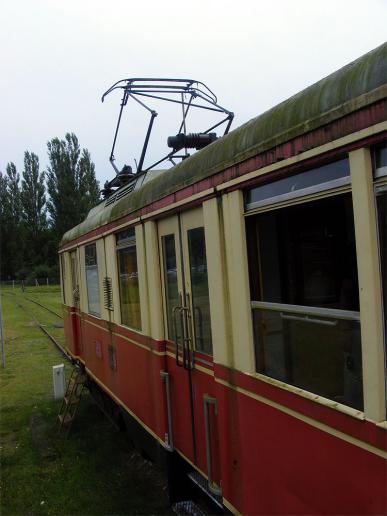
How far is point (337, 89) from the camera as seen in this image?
204 cm

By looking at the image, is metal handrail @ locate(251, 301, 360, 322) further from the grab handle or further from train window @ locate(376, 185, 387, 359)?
train window @ locate(376, 185, 387, 359)

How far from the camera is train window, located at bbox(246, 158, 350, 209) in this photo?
203 cm

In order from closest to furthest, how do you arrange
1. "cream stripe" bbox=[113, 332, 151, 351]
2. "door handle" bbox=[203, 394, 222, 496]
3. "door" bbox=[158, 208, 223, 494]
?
"door handle" bbox=[203, 394, 222, 496] < "door" bbox=[158, 208, 223, 494] < "cream stripe" bbox=[113, 332, 151, 351]

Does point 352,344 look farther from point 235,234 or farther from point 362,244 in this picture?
point 235,234

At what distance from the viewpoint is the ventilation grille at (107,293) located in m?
5.82

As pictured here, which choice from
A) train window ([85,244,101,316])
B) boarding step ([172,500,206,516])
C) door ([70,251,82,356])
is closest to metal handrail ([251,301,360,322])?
boarding step ([172,500,206,516])

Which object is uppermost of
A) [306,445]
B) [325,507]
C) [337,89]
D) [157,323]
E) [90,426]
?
[337,89]

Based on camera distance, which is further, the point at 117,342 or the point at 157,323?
the point at 117,342

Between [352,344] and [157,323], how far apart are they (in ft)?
7.97

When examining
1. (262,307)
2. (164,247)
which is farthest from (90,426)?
(262,307)

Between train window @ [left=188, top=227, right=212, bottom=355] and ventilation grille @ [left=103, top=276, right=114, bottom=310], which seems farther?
ventilation grille @ [left=103, top=276, right=114, bottom=310]

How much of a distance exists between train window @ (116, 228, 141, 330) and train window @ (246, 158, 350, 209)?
2.38m

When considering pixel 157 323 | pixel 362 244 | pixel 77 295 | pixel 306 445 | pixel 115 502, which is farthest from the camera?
pixel 77 295

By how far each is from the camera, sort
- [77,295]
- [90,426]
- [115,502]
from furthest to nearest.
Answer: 1. [77,295]
2. [90,426]
3. [115,502]
